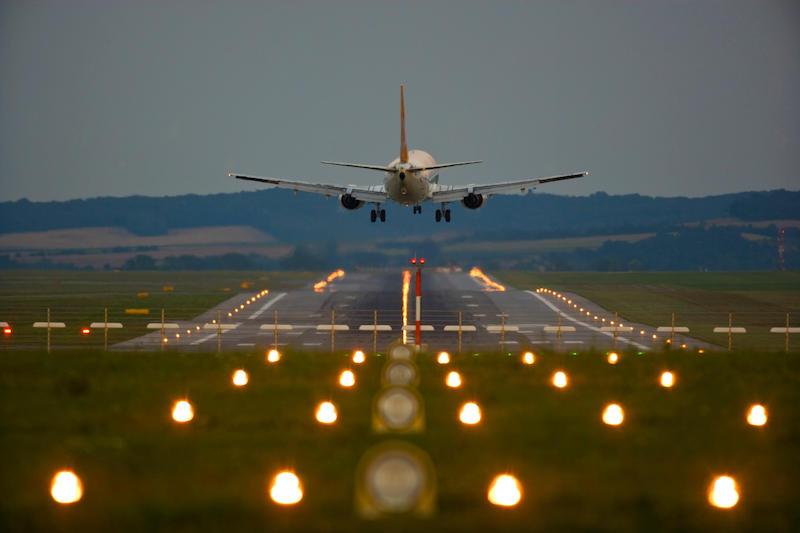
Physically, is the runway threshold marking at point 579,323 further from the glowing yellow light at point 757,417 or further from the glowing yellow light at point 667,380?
the glowing yellow light at point 757,417

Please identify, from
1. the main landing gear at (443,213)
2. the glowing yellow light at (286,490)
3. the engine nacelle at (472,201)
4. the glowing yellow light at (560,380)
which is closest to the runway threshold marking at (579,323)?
the engine nacelle at (472,201)

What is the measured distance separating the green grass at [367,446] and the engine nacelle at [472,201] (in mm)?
38914

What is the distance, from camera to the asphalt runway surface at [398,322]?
249 ft

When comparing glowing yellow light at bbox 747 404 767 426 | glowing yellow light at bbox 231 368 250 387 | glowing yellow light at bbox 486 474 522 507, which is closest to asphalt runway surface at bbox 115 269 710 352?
glowing yellow light at bbox 231 368 250 387

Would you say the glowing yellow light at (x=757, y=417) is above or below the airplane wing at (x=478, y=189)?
below

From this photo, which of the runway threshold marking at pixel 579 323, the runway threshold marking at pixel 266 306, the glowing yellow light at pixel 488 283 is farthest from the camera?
the glowing yellow light at pixel 488 283

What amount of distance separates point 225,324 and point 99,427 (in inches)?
2575

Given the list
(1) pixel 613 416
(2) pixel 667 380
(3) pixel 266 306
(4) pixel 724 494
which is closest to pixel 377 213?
(3) pixel 266 306

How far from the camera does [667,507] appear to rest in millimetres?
21547

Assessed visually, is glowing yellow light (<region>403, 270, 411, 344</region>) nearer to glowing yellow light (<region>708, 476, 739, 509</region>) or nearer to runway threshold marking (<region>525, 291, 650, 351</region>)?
runway threshold marking (<region>525, 291, 650, 351</region>)

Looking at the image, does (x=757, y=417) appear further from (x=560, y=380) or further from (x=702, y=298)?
(x=702, y=298)

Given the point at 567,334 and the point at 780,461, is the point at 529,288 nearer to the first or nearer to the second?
the point at 567,334

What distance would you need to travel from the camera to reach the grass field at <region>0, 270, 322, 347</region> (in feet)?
282

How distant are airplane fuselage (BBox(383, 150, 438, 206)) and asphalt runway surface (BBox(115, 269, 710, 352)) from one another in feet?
29.9
